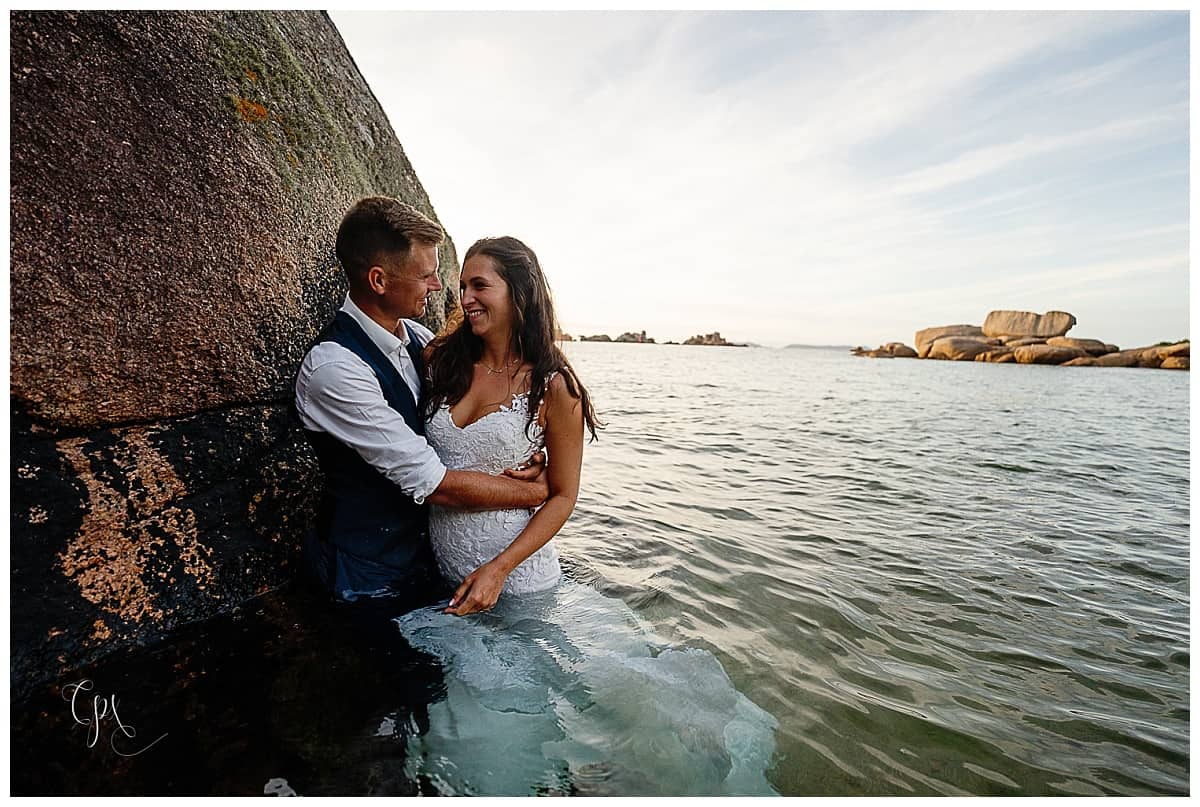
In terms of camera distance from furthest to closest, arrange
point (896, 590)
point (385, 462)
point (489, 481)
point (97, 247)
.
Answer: point (896, 590) → point (489, 481) → point (385, 462) → point (97, 247)

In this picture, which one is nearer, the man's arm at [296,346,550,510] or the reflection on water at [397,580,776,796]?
the reflection on water at [397,580,776,796]

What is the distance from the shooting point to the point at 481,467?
320 centimetres

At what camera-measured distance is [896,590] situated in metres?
4.91

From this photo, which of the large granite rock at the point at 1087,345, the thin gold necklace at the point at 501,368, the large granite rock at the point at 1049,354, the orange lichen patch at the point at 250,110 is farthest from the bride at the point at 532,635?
the large granite rock at the point at 1087,345

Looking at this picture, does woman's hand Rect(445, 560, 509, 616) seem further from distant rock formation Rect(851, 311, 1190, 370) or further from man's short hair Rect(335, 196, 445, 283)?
distant rock formation Rect(851, 311, 1190, 370)

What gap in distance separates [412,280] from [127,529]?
168cm

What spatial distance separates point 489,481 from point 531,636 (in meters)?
0.82

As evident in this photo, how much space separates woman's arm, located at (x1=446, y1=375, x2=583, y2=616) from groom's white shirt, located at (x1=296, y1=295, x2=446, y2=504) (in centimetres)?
52

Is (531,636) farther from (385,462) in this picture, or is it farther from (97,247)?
(97,247)

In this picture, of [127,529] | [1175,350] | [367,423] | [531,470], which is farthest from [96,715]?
[1175,350]

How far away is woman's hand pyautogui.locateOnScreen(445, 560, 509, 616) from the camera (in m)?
3.07

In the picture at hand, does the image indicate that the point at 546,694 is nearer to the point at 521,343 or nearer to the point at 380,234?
the point at 521,343

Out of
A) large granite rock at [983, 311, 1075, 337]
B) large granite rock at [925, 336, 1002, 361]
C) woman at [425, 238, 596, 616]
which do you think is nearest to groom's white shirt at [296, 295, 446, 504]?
woman at [425, 238, 596, 616]
